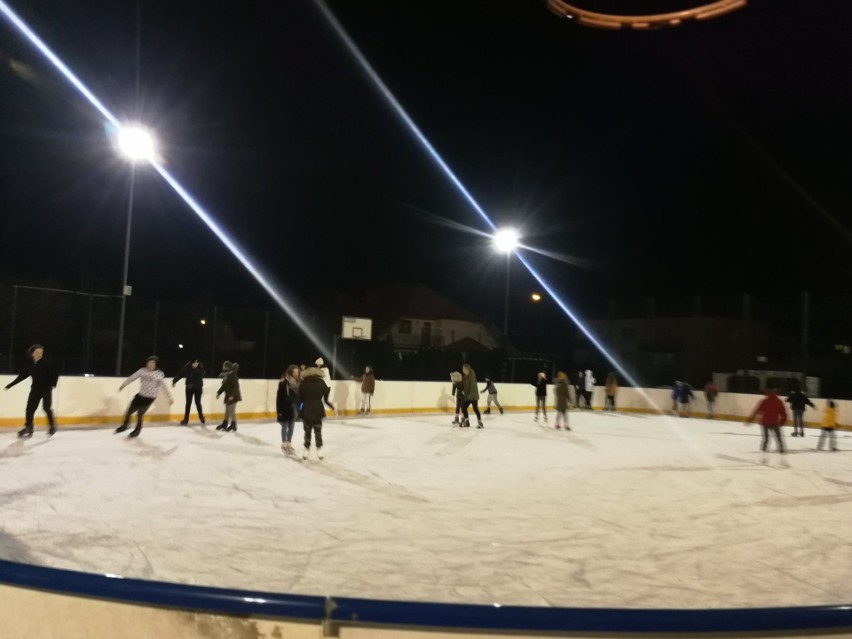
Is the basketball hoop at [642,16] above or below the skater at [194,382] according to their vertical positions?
above

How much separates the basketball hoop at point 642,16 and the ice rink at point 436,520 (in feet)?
25.3

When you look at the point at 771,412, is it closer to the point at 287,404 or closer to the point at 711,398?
the point at 287,404

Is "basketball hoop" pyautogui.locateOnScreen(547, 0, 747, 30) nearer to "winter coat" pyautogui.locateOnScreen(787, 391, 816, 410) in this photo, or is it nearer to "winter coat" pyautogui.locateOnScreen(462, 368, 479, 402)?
"winter coat" pyautogui.locateOnScreen(462, 368, 479, 402)

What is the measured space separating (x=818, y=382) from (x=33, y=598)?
93.0ft

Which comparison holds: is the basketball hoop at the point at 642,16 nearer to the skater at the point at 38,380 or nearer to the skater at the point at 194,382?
the skater at the point at 194,382

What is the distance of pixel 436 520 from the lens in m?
6.59

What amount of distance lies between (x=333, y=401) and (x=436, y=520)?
12.6 m

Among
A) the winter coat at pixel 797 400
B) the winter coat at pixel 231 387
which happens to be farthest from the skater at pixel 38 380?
the winter coat at pixel 797 400

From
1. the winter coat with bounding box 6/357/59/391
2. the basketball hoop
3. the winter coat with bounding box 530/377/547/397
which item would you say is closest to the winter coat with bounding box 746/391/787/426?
the basketball hoop

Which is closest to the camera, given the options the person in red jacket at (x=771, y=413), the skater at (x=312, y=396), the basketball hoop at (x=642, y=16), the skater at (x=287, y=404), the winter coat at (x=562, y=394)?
the skater at (x=312, y=396)

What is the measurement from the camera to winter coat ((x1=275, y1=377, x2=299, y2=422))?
10805 millimetres

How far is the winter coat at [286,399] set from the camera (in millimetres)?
10805

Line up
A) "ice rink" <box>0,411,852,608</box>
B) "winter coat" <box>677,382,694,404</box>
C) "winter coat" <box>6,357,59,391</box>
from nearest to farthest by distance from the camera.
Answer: "ice rink" <box>0,411,852,608</box>
"winter coat" <box>6,357,59,391</box>
"winter coat" <box>677,382,694,404</box>

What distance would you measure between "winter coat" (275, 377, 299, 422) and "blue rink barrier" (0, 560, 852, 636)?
8.63 metres
